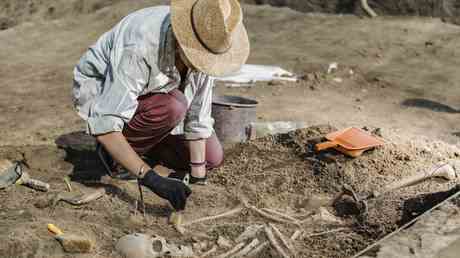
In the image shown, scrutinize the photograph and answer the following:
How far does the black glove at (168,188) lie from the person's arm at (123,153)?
0.18 feet

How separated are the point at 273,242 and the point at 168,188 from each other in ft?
1.86

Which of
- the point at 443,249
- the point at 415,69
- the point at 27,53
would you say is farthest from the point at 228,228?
the point at 27,53

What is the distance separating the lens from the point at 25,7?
999 cm

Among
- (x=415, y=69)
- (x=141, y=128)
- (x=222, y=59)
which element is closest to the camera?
(x=222, y=59)

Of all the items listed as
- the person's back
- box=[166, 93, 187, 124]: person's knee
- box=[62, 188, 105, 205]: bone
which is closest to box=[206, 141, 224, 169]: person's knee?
box=[166, 93, 187, 124]: person's knee

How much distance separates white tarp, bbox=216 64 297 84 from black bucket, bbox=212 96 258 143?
1.88 meters

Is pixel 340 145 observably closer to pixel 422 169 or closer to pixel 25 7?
pixel 422 169

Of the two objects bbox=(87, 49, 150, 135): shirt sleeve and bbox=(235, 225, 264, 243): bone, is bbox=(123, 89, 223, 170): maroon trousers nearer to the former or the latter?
bbox=(87, 49, 150, 135): shirt sleeve

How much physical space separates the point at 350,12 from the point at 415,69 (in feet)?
5.61

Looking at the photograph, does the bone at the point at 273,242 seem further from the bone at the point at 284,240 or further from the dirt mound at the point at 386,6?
the dirt mound at the point at 386,6

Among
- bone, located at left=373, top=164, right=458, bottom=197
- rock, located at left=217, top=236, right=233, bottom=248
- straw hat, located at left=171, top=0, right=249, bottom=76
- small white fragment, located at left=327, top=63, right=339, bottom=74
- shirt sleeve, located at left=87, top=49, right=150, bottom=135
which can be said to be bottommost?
small white fragment, located at left=327, top=63, right=339, bottom=74

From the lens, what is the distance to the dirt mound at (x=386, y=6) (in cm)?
823

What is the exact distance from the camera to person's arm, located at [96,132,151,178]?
12.0ft

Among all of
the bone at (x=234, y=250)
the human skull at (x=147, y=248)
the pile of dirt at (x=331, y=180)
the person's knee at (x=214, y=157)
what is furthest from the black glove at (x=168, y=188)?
the person's knee at (x=214, y=157)
